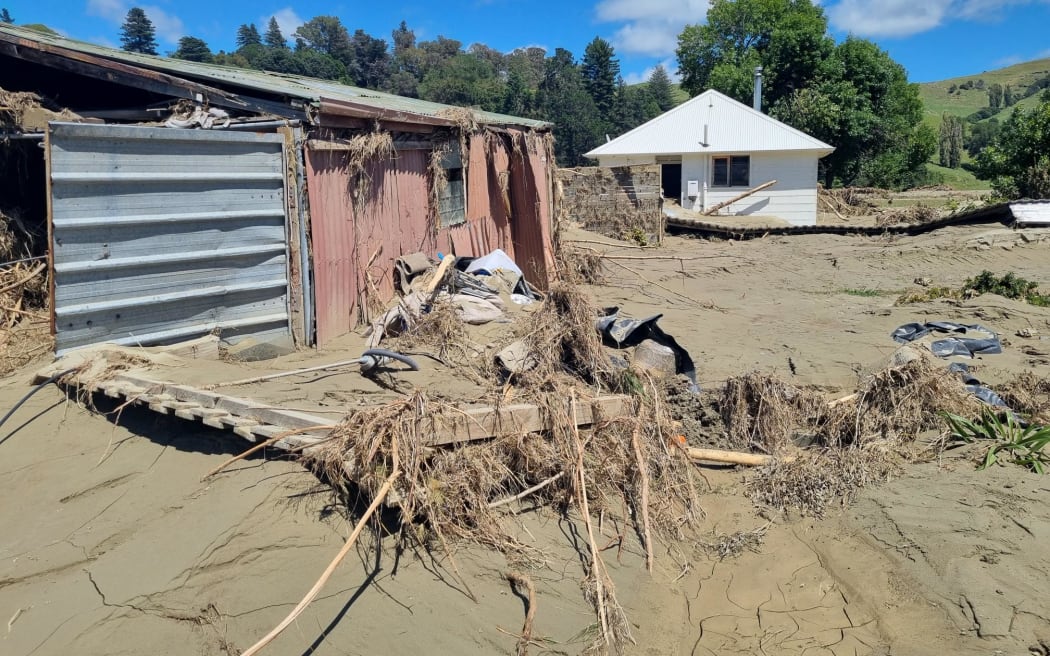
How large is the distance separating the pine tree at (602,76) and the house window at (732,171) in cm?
3820

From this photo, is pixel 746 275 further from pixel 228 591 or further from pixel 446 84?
pixel 446 84

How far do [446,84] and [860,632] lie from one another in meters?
64.6

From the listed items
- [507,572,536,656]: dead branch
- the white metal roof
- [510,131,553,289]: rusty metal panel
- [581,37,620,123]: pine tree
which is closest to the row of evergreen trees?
[581,37,620,123]: pine tree

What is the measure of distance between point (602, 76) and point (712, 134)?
39.8 meters

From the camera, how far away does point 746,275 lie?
14625 mm

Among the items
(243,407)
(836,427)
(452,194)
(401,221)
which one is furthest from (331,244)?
(836,427)

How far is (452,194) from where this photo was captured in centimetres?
1041

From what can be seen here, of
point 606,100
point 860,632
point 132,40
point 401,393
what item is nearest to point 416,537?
point 401,393

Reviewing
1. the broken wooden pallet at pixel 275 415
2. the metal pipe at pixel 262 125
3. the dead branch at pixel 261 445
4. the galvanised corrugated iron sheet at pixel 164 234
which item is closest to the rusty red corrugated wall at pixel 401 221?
the metal pipe at pixel 262 125

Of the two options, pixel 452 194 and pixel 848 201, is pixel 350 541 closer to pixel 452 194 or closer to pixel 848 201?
pixel 452 194

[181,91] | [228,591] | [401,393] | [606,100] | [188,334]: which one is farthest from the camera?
[606,100]

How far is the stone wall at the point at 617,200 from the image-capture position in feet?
60.8

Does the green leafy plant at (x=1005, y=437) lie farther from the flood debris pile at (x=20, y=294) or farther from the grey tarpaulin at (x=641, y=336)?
the flood debris pile at (x=20, y=294)

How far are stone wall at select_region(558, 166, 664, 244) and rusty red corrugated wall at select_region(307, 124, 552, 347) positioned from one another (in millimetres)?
5908
